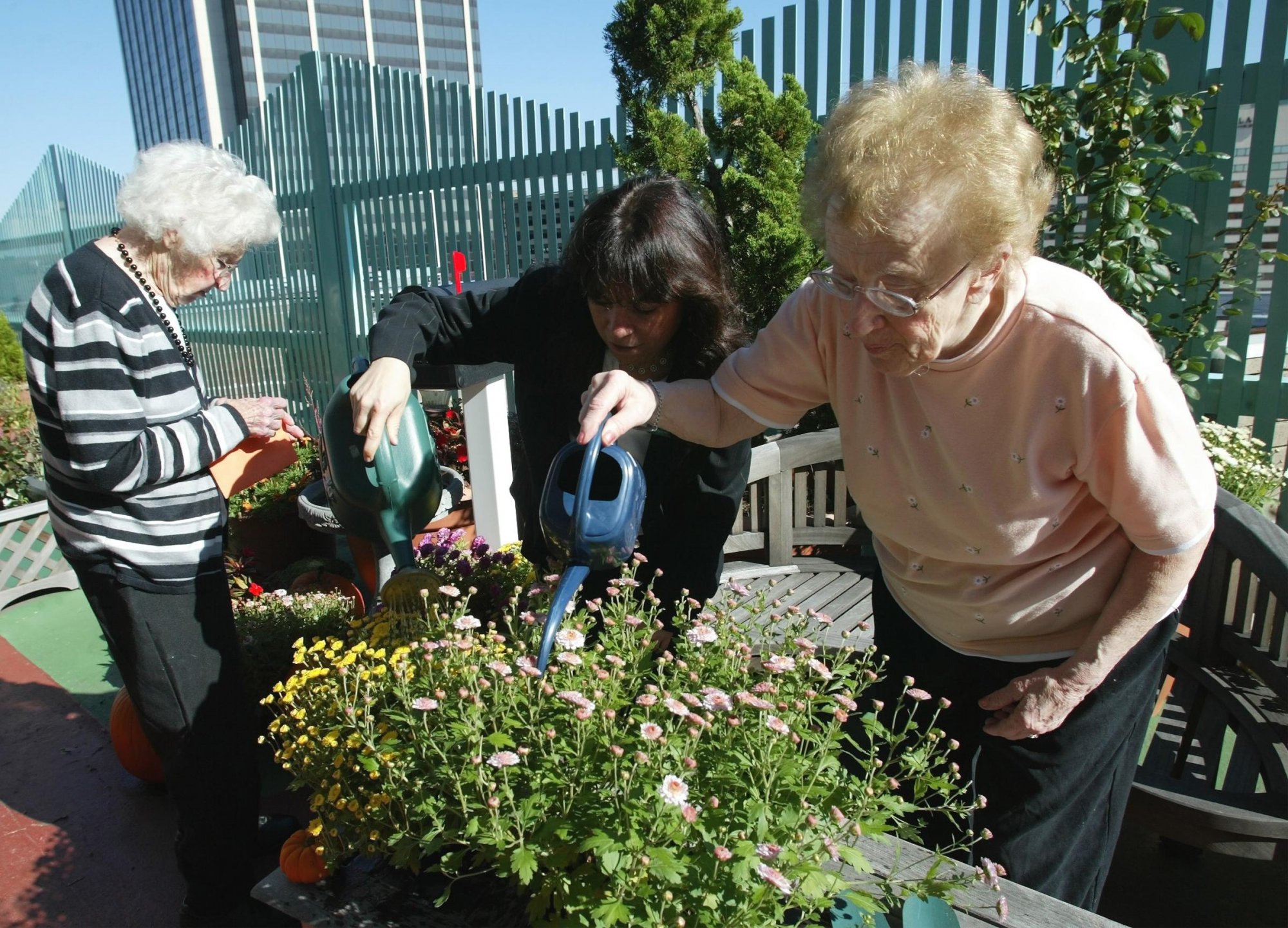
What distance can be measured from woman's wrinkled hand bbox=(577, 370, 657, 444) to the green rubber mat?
9.75ft

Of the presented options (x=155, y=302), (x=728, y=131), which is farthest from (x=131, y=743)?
(x=728, y=131)

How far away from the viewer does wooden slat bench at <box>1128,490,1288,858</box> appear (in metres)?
1.69

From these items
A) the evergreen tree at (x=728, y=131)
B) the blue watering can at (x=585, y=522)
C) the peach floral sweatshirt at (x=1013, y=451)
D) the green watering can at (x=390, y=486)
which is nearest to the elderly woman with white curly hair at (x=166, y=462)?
the green watering can at (x=390, y=486)

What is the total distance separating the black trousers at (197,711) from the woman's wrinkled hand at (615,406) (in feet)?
3.70

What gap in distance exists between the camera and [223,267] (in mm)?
1964

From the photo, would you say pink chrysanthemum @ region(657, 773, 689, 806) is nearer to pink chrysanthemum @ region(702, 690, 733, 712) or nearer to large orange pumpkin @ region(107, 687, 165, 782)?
pink chrysanthemum @ region(702, 690, 733, 712)

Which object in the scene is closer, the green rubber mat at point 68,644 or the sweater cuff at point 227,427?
the sweater cuff at point 227,427

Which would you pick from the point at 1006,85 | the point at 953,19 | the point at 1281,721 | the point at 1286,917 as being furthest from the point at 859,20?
the point at 1286,917

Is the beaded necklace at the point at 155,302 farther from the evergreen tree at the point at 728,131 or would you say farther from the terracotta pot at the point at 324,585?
the evergreen tree at the point at 728,131

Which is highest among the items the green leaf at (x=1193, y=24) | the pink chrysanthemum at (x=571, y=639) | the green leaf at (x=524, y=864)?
the green leaf at (x=1193, y=24)

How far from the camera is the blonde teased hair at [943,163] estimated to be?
107 cm

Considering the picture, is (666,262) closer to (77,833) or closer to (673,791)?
(673,791)

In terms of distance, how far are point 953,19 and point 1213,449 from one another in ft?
7.25

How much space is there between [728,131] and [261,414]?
2659mm
